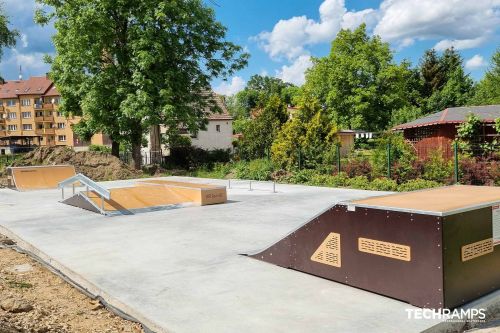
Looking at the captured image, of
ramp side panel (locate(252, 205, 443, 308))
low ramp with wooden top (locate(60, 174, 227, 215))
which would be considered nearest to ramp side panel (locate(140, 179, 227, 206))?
low ramp with wooden top (locate(60, 174, 227, 215))

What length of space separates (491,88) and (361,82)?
13.8 meters

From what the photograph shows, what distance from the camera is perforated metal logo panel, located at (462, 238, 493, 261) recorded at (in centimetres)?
465

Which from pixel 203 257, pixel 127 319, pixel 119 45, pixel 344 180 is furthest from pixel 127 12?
pixel 127 319

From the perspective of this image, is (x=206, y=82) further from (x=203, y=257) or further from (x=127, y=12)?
(x=203, y=257)

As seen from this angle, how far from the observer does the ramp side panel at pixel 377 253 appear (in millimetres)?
4531

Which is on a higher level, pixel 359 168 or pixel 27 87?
pixel 27 87

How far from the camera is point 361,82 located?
52812mm

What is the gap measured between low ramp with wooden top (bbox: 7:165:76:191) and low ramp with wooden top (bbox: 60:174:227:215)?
6.99 metres

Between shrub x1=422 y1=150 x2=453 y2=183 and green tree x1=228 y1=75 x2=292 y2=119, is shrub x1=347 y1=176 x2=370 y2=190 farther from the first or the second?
green tree x1=228 y1=75 x2=292 y2=119

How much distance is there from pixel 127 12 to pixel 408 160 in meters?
19.6

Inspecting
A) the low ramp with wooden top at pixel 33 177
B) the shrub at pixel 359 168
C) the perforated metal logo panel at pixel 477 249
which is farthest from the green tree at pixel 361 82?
the perforated metal logo panel at pixel 477 249

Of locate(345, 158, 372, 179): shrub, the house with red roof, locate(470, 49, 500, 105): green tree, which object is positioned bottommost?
locate(345, 158, 372, 179): shrub

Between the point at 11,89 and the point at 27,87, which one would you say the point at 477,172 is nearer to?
the point at 27,87

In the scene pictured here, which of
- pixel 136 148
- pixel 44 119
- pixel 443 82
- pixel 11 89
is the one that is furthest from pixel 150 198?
pixel 11 89
